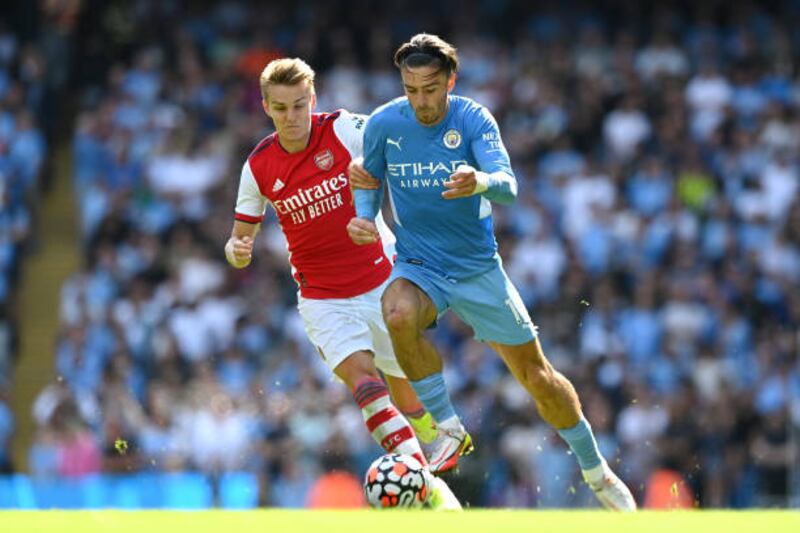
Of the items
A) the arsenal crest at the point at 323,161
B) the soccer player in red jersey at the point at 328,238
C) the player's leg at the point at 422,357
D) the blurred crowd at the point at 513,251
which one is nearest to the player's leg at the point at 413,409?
the soccer player in red jersey at the point at 328,238

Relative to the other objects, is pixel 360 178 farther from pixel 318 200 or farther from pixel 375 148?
pixel 318 200

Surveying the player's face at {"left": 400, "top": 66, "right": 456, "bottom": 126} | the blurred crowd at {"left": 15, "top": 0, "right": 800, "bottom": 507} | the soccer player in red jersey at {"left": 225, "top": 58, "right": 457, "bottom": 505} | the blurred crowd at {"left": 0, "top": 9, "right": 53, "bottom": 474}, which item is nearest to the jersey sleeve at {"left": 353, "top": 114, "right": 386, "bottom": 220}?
the player's face at {"left": 400, "top": 66, "right": 456, "bottom": 126}

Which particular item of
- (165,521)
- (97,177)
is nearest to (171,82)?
(97,177)

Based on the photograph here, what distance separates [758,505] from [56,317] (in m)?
8.62

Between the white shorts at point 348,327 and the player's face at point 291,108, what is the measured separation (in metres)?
1.05

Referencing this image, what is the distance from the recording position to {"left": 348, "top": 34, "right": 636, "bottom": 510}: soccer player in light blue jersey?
9.29 m

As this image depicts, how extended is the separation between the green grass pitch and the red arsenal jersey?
2.38 m

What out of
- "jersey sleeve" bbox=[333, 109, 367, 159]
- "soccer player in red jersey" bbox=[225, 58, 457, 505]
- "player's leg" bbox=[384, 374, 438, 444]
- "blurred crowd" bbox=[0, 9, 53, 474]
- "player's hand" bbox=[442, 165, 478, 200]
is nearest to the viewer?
"player's hand" bbox=[442, 165, 478, 200]

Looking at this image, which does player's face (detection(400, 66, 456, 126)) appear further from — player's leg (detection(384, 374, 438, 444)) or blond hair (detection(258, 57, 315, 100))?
player's leg (detection(384, 374, 438, 444))

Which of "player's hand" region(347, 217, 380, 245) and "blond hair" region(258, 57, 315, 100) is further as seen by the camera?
"blond hair" region(258, 57, 315, 100)

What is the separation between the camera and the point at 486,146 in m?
9.31

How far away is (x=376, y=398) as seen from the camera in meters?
10.0

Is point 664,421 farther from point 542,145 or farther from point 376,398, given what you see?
point 376,398

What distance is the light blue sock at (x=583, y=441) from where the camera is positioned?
33.3ft
